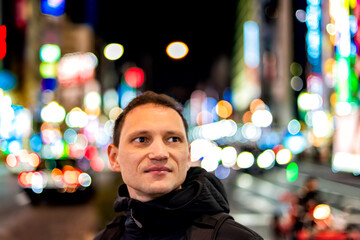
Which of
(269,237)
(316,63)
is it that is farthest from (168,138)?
(316,63)

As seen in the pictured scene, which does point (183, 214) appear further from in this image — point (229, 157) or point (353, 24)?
point (229, 157)

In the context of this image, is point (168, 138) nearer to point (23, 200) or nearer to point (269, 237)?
point (269, 237)

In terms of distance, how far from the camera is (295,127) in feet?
179

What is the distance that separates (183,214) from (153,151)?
0.31 metres

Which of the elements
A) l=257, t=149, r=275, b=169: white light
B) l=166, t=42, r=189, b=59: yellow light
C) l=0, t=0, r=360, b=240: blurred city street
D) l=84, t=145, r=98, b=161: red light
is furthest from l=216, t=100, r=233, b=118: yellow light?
l=166, t=42, r=189, b=59: yellow light

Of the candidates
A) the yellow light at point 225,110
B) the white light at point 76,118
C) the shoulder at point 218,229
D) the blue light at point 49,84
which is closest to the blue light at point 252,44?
the white light at point 76,118

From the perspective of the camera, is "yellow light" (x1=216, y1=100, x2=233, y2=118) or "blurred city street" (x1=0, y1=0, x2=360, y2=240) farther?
"yellow light" (x1=216, y1=100, x2=233, y2=118)

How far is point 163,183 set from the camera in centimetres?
235

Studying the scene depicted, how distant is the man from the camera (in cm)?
227

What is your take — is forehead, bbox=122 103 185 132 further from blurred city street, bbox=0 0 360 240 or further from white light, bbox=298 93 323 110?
white light, bbox=298 93 323 110

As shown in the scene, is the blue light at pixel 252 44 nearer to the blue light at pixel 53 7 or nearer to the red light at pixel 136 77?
the blue light at pixel 53 7

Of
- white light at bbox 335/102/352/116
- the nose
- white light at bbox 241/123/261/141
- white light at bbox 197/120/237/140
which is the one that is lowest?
white light at bbox 197/120/237/140

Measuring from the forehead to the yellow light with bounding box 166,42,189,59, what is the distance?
9.44 meters

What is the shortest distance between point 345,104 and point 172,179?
10.0m
